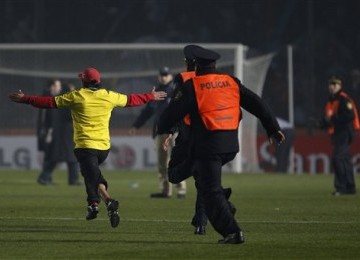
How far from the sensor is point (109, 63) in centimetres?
3500

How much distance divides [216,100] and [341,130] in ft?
36.9

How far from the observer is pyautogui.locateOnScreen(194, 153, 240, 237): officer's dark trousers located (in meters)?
13.8

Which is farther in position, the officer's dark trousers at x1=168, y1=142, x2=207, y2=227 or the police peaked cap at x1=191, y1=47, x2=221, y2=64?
the officer's dark trousers at x1=168, y1=142, x2=207, y2=227

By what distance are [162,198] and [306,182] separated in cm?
690

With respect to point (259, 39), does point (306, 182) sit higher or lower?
lower

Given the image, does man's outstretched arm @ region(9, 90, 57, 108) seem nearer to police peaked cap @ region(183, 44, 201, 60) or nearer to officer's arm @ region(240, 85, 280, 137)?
police peaked cap @ region(183, 44, 201, 60)

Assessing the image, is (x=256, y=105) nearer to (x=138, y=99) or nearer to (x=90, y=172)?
(x=138, y=99)

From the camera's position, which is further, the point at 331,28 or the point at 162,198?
the point at 331,28

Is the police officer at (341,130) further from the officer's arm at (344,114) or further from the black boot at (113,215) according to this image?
the black boot at (113,215)

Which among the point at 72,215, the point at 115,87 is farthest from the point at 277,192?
the point at 115,87

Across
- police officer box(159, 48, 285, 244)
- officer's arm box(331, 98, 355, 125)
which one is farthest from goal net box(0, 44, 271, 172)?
police officer box(159, 48, 285, 244)

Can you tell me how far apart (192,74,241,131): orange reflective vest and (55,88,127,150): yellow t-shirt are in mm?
2766

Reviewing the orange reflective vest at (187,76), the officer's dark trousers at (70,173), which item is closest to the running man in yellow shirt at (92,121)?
the orange reflective vest at (187,76)

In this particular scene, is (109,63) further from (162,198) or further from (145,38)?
(162,198)
